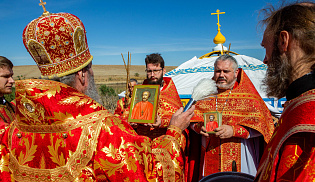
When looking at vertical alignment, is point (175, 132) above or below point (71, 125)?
below

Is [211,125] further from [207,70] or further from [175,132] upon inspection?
[207,70]

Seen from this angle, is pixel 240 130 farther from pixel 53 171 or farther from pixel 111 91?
pixel 111 91

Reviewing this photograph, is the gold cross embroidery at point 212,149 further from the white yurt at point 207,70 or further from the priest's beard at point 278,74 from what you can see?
the white yurt at point 207,70

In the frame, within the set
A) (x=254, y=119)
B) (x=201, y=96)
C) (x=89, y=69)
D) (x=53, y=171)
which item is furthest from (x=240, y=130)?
(x=53, y=171)

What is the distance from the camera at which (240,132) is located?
3508mm

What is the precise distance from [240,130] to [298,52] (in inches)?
85.4

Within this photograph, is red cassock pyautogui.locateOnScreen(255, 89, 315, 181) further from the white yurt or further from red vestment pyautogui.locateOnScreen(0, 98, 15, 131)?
the white yurt

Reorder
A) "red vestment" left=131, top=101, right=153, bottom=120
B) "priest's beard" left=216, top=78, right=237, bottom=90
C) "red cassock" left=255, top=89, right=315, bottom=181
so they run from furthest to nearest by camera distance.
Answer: "priest's beard" left=216, top=78, right=237, bottom=90
"red vestment" left=131, top=101, right=153, bottom=120
"red cassock" left=255, top=89, right=315, bottom=181

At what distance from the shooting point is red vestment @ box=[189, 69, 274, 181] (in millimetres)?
3602

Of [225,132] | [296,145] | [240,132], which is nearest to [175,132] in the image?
[296,145]

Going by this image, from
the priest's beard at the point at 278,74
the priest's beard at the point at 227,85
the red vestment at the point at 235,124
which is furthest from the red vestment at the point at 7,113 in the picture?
the priest's beard at the point at 278,74

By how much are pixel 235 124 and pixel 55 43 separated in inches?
110

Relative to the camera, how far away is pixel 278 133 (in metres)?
1.54

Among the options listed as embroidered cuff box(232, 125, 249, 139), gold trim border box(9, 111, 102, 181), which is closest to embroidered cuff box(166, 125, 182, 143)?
gold trim border box(9, 111, 102, 181)
